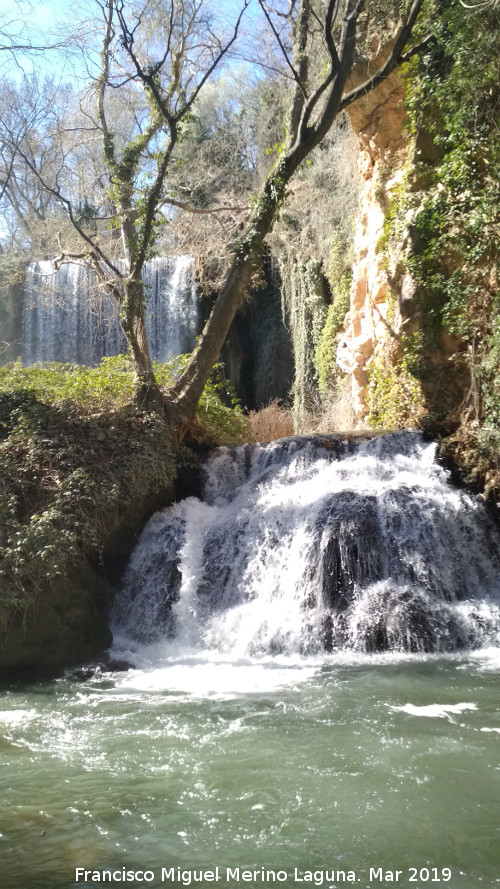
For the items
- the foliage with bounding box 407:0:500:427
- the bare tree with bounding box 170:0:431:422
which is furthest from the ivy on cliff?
the bare tree with bounding box 170:0:431:422

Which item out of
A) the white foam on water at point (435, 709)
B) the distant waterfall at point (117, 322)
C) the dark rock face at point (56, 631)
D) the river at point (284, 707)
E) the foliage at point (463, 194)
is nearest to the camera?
the river at point (284, 707)

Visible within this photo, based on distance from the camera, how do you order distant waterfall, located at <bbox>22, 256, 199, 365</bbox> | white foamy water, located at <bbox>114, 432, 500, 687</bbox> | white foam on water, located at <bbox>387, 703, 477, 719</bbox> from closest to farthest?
1. white foam on water, located at <bbox>387, 703, 477, 719</bbox>
2. white foamy water, located at <bbox>114, 432, 500, 687</bbox>
3. distant waterfall, located at <bbox>22, 256, 199, 365</bbox>

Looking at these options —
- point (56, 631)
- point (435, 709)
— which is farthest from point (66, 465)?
point (435, 709)

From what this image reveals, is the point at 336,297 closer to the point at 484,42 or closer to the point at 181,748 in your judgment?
the point at 484,42

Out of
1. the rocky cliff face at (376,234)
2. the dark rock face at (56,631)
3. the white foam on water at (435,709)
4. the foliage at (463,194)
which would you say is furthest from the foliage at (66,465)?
the foliage at (463,194)

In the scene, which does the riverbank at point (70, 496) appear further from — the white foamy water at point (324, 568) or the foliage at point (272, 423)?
the foliage at point (272, 423)

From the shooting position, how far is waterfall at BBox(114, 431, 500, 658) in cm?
647

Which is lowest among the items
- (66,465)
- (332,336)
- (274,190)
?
(66,465)

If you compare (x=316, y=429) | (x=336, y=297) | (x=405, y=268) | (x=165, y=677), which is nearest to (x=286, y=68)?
(x=336, y=297)

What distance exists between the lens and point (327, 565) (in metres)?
7.04

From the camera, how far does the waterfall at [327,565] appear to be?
647 cm

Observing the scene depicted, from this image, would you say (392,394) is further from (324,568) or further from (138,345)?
(324,568)

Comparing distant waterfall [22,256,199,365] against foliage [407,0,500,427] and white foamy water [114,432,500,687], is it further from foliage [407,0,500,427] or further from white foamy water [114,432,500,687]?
white foamy water [114,432,500,687]

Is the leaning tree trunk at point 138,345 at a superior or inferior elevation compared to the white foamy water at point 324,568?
superior
